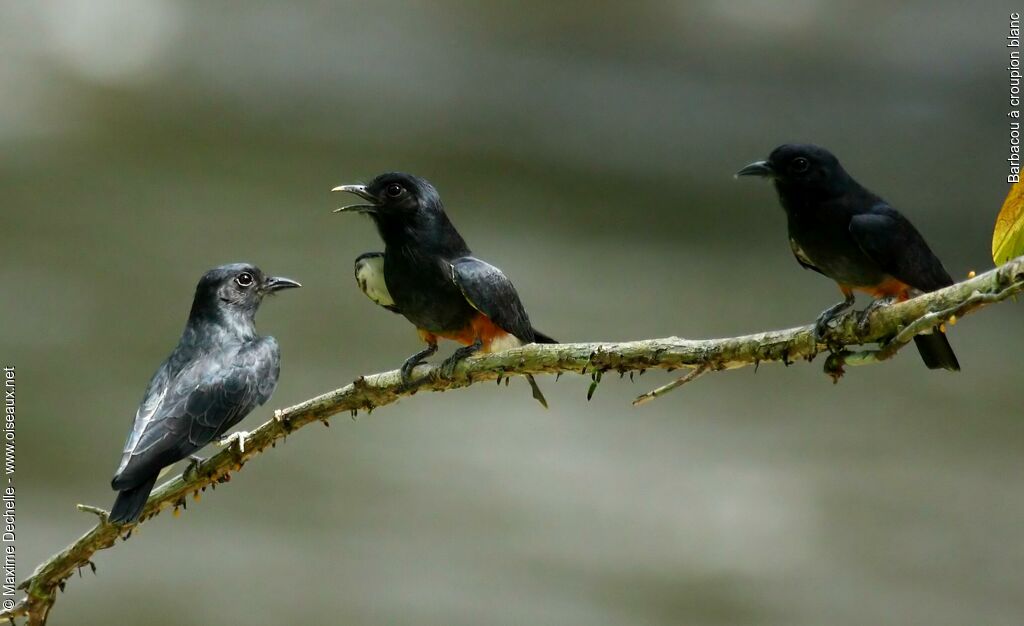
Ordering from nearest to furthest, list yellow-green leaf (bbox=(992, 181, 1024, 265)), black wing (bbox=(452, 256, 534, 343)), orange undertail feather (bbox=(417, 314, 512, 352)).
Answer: yellow-green leaf (bbox=(992, 181, 1024, 265)), black wing (bbox=(452, 256, 534, 343)), orange undertail feather (bbox=(417, 314, 512, 352))

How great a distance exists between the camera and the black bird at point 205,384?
3.75m

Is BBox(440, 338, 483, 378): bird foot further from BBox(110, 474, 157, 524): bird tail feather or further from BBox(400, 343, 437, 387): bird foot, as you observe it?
BBox(110, 474, 157, 524): bird tail feather

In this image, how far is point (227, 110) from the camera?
10570 mm

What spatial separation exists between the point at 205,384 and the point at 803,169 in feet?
7.65

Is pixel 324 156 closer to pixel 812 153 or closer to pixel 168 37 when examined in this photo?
pixel 168 37

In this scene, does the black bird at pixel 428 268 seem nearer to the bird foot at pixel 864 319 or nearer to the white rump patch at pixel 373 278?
the white rump patch at pixel 373 278

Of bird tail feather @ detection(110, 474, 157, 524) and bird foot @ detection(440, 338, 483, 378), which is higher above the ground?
bird foot @ detection(440, 338, 483, 378)

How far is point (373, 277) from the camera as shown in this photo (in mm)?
4305

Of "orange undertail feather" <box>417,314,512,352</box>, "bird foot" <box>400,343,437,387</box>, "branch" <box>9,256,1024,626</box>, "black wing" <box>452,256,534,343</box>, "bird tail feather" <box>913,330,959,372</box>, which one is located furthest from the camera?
"orange undertail feather" <box>417,314,512,352</box>

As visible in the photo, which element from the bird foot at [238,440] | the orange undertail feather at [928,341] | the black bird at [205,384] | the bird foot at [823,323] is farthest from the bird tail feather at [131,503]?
the orange undertail feather at [928,341]

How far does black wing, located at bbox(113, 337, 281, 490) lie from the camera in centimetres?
380

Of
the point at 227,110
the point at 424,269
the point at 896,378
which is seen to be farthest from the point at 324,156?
the point at 424,269

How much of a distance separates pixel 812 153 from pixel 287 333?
8.05 meters

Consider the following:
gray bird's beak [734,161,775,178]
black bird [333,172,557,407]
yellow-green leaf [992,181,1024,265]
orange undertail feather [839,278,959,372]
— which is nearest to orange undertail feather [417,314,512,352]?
black bird [333,172,557,407]
